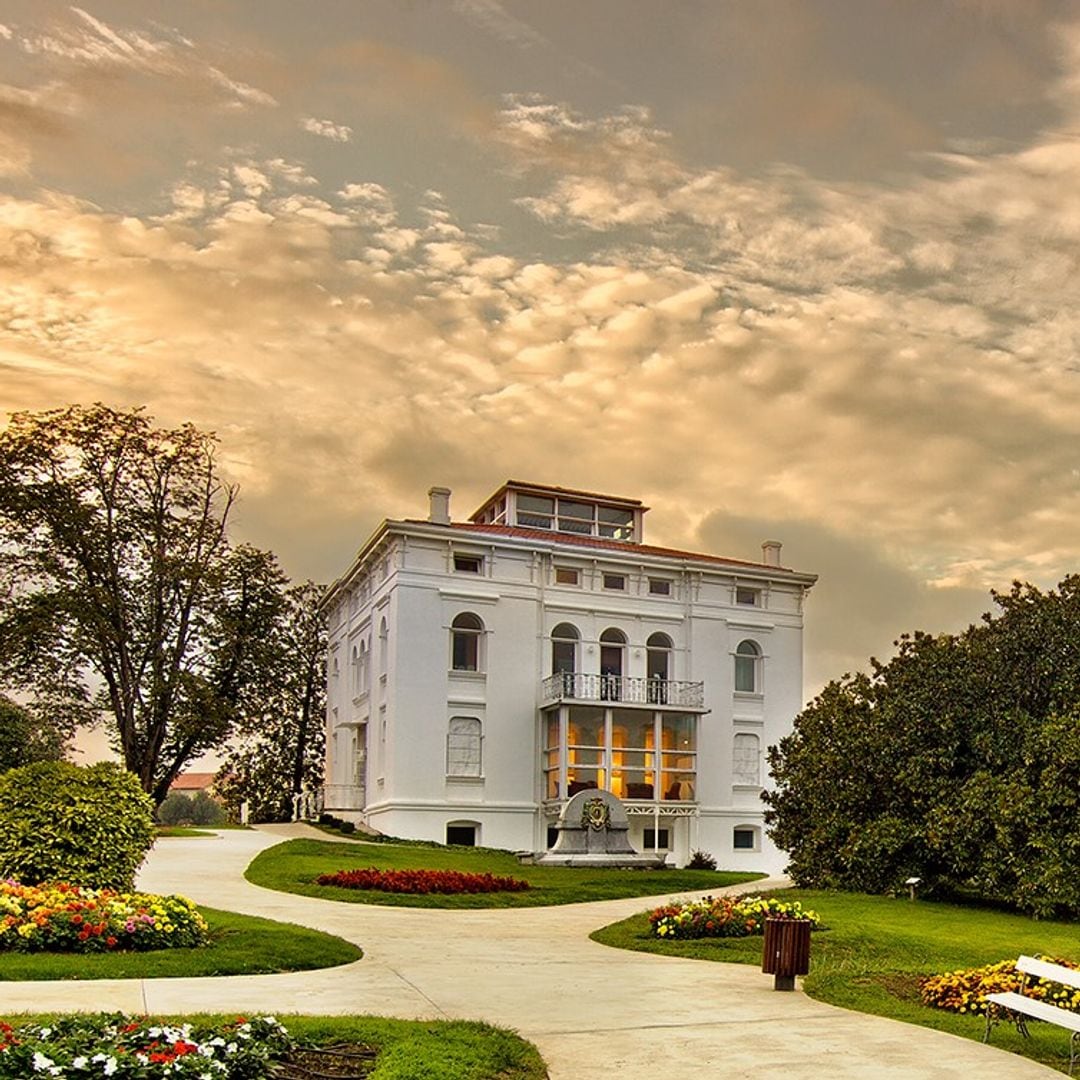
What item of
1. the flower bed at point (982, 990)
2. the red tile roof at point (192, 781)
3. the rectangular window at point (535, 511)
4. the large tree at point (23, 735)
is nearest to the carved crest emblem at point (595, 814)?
the rectangular window at point (535, 511)

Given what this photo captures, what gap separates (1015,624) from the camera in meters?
27.7

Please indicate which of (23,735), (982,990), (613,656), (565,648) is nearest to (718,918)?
(982,990)

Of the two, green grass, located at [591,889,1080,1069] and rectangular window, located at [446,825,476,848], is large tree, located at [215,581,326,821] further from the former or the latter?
green grass, located at [591,889,1080,1069]

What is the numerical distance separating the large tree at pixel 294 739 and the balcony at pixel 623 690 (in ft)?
60.8

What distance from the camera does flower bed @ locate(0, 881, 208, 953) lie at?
47.2ft

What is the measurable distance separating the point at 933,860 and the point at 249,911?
590 inches

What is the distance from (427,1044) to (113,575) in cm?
3954

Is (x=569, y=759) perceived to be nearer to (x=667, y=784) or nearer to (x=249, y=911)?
(x=667, y=784)

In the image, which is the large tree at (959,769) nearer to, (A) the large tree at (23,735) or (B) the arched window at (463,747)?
(B) the arched window at (463,747)

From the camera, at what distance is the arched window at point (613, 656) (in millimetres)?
44906

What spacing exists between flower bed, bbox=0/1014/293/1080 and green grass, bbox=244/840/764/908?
1409cm

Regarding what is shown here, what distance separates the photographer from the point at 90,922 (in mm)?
14789

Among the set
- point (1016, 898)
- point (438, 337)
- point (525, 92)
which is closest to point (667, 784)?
point (1016, 898)

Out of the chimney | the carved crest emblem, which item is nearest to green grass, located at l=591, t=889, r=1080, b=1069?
the carved crest emblem
